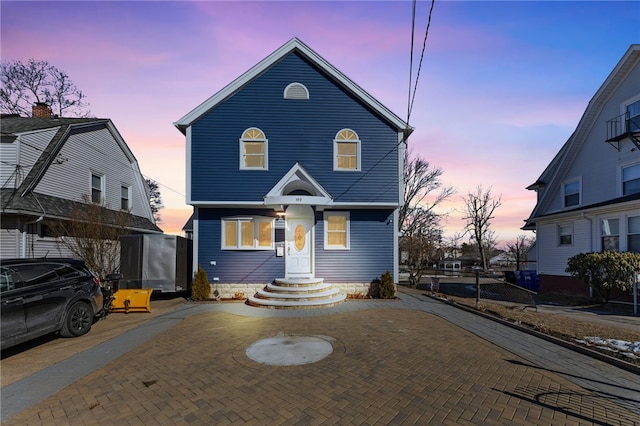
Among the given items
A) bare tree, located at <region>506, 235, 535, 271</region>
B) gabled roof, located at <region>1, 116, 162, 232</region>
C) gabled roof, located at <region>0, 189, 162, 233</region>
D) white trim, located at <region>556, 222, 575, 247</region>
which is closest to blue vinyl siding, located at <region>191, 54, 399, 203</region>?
gabled roof, located at <region>0, 189, 162, 233</region>

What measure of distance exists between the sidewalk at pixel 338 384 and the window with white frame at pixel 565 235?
11536 millimetres

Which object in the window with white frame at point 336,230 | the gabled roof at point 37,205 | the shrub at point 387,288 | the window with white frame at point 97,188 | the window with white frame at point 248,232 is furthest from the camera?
the window with white frame at point 97,188

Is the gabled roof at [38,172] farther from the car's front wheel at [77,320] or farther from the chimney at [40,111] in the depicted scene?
the car's front wheel at [77,320]

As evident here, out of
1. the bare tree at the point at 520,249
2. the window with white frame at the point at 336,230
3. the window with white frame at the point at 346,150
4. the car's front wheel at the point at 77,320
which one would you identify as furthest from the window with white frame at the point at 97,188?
the bare tree at the point at 520,249

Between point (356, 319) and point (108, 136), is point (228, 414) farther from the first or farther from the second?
point (108, 136)

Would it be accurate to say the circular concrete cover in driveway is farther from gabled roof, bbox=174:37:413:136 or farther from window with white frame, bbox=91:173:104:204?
window with white frame, bbox=91:173:104:204

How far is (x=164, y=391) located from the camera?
4.55 metres

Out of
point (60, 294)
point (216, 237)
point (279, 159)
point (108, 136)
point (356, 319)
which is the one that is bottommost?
point (356, 319)

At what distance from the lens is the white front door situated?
12.7m

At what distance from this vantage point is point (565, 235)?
1652cm

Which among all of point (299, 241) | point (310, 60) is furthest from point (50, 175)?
point (310, 60)

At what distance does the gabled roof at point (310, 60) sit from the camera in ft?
41.7

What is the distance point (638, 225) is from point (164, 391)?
17.0 m

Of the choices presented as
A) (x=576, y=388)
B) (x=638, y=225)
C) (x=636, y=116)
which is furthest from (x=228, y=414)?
(x=636, y=116)
